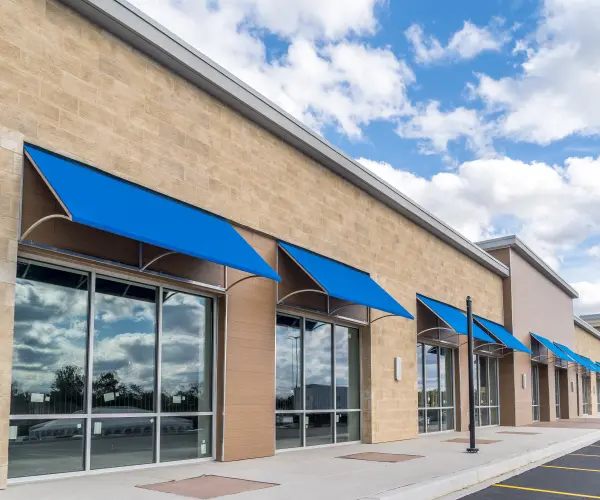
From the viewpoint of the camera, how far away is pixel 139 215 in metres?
9.94

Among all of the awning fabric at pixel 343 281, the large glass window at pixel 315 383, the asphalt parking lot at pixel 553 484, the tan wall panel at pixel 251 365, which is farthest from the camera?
the large glass window at pixel 315 383

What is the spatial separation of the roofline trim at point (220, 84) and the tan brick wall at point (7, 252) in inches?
100

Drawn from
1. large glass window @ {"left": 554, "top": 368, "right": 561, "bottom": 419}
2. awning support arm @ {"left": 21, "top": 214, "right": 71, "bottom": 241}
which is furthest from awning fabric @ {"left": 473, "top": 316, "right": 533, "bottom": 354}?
awning support arm @ {"left": 21, "top": 214, "right": 71, "bottom": 241}

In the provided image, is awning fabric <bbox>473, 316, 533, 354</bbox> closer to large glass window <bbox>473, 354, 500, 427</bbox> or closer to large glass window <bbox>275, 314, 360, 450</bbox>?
large glass window <bbox>473, 354, 500, 427</bbox>

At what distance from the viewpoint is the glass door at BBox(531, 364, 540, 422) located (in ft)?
111

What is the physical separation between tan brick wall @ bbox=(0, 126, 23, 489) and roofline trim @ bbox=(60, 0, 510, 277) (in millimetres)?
2552

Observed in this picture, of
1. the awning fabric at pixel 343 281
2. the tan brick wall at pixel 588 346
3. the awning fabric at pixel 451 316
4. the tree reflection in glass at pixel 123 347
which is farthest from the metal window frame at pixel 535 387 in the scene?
the tree reflection in glass at pixel 123 347

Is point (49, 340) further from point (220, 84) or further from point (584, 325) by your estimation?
point (584, 325)

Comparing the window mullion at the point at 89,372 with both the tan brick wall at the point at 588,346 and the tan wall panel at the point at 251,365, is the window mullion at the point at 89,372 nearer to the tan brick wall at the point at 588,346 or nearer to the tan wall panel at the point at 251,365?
the tan wall panel at the point at 251,365

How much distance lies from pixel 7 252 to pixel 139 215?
6.21 feet

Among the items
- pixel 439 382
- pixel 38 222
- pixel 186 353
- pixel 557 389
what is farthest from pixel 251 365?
pixel 557 389

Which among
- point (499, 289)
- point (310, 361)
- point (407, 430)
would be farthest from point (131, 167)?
point (499, 289)

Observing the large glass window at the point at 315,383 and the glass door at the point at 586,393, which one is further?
the glass door at the point at 586,393

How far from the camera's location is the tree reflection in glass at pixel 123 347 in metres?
10.4
